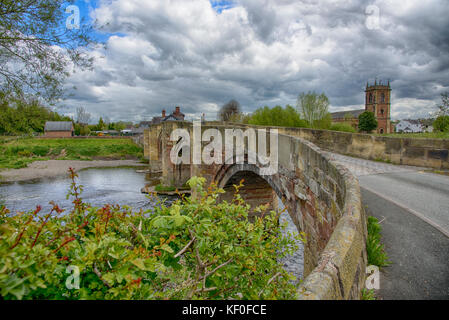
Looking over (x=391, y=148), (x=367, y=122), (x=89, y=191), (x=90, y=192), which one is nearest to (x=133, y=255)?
(x=391, y=148)

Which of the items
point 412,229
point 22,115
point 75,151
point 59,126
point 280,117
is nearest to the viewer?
point 412,229

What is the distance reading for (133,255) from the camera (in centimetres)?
164

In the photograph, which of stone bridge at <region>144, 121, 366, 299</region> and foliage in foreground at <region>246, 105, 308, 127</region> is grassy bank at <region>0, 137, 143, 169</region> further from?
stone bridge at <region>144, 121, 366, 299</region>

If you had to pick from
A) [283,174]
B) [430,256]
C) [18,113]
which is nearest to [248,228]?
[430,256]

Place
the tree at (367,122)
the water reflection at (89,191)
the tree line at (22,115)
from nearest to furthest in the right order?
the tree line at (22,115) → the water reflection at (89,191) → the tree at (367,122)

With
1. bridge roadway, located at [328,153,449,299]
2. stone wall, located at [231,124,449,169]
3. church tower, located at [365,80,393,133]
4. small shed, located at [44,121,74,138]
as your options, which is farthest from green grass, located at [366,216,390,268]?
church tower, located at [365,80,393,133]

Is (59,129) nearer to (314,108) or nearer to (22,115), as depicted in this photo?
(314,108)

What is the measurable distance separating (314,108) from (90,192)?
29.2m

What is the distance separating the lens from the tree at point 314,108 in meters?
35.4

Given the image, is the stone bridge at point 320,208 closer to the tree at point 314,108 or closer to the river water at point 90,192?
the river water at point 90,192

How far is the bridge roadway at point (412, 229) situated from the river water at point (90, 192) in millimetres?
10084

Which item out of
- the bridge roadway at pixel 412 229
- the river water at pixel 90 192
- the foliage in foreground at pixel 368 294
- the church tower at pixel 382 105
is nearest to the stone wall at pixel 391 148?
the bridge roadway at pixel 412 229

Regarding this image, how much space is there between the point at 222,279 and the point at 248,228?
0.57 meters

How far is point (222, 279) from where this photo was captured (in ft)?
8.16
